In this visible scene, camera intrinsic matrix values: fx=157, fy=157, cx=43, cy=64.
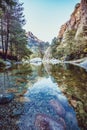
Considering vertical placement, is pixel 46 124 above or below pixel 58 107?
above

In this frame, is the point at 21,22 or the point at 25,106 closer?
the point at 25,106

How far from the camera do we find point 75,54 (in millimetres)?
38125

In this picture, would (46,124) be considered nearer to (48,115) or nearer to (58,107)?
(48,115)

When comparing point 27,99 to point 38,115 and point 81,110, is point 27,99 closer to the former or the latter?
point 38,115

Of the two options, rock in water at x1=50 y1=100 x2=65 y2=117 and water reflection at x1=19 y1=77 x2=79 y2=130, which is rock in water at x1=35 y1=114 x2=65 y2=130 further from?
rock in water at x1=50 y1=100 x2=65 y2=117

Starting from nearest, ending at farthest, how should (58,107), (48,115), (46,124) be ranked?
(46,124), (48,115), (58,107)

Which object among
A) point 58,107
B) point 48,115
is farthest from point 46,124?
point 58,107

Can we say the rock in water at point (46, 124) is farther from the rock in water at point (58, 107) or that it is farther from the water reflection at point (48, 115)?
the rock in water at point (58, 107)

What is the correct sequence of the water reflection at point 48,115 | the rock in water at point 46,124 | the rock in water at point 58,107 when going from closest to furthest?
the rock in water at point 46,124 < the water reflection at point 48,115 < the rock in water at point 58,107

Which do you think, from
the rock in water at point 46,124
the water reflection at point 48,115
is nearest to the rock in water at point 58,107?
the water reflection at point 48,115

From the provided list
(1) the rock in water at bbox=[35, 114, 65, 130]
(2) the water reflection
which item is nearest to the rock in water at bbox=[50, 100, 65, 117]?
(2) the water reflection

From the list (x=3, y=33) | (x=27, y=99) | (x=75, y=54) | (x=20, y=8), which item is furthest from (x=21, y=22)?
(x=27, y=99)

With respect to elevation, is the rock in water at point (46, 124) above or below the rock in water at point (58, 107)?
above

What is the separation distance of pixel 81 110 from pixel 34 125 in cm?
173
